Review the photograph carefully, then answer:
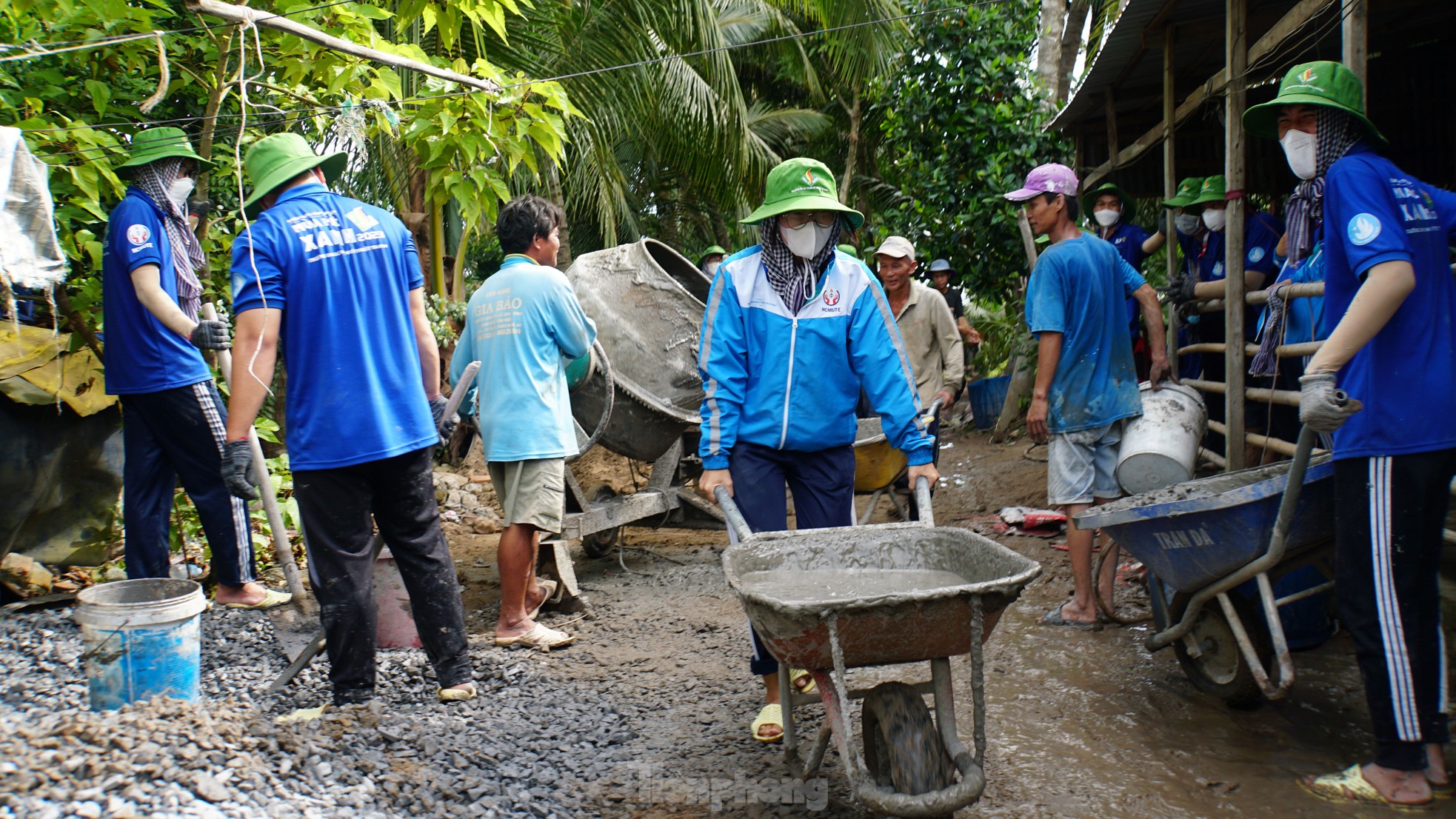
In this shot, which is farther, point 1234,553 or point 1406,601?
point 1234,553

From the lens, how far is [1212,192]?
587cm

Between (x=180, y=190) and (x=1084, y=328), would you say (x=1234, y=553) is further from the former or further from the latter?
(x=180, y=190)

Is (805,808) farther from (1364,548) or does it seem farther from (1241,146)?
(1241,146)

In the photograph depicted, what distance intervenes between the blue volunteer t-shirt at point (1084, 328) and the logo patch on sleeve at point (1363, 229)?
1.69 metres

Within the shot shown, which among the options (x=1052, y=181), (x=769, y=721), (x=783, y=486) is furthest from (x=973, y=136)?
(x=769, y=721)

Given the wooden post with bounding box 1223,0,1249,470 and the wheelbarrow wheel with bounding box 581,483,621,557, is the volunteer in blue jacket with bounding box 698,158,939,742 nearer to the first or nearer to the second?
the wooden post with bounding box 1223,0,1249,470

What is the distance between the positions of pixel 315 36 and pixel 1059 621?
3.95m

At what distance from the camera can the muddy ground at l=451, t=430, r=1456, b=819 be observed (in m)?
2.84

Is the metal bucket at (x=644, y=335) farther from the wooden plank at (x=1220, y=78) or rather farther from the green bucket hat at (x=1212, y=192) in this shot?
the green bucket hat at (x=1212, y=192)

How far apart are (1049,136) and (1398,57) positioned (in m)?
2.72

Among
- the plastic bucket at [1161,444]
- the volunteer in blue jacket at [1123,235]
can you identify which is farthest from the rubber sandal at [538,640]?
the volunteer in blue jacket at [1123,235]

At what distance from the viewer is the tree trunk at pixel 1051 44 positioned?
396 inches

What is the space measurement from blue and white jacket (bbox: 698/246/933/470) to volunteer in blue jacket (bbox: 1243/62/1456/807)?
1.18 m

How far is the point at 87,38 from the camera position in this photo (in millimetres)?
4297
